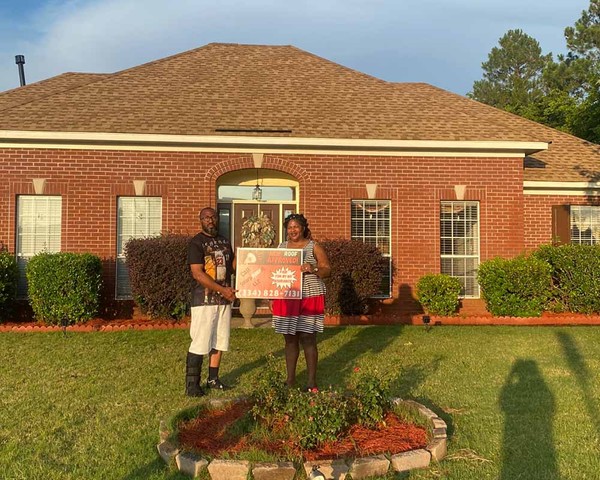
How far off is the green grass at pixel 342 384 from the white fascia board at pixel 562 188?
3838mm

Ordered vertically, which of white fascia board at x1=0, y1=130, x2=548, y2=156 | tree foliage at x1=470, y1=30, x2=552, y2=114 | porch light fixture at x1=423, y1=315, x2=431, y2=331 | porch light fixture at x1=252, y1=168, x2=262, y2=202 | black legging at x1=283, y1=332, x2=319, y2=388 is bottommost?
porch light fixture at x1=423, y1=315, x2=431, y2=331

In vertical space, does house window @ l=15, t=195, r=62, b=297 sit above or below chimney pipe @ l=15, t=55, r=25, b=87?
below

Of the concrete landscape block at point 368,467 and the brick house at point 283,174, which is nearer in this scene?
the concrete landscape block at point 368,467

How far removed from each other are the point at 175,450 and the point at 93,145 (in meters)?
8.01

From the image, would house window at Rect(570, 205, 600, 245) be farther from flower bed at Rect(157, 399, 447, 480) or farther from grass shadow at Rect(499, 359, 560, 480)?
flower bed at Rect(157, 399, 447, 480)

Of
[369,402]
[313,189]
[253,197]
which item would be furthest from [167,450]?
[253,197]

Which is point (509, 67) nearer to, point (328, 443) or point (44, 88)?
point (44, 88)

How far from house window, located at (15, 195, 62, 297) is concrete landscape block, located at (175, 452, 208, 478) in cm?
790

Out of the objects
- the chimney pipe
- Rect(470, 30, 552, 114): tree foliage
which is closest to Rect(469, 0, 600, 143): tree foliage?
Rect(470, 30, 552, 114): tree foliage

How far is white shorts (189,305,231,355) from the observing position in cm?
500

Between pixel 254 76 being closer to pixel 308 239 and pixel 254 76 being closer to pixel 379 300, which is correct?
pixel 379 300

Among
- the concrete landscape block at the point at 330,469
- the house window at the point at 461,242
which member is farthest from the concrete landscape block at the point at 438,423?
the house window at the point at 461,242

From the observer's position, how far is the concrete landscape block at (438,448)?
3.51 m

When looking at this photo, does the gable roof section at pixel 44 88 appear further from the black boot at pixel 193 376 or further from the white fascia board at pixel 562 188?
the white fascia board at pixel 562 188
